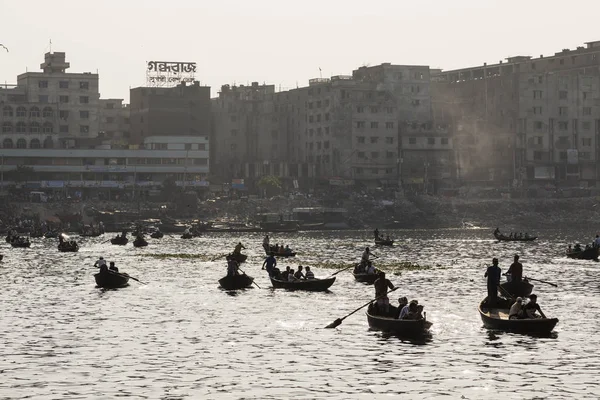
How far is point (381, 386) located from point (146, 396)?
9.08 m

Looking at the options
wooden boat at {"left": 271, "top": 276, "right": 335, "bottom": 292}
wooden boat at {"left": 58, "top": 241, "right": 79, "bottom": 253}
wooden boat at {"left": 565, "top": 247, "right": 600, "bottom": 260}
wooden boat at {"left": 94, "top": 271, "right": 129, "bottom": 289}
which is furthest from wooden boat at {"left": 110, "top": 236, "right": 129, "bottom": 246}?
wooden boat at {"left": 271, "top": 276, "right": 335, "bottom": 292}

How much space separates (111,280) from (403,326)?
3297 centimetres

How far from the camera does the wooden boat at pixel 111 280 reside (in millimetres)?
82250

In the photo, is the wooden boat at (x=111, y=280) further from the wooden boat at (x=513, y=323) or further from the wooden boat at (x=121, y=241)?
the wooden boat at (x=121, y=241)

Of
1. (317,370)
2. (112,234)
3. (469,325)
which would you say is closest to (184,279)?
(469,325)

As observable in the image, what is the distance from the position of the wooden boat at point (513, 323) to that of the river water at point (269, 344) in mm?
526

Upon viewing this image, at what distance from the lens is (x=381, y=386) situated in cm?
4494

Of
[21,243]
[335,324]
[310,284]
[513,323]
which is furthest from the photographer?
[21,243]

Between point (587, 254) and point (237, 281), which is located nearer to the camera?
point (237, 281)

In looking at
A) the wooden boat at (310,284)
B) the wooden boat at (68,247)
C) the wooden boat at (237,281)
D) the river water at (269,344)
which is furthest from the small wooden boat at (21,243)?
the wooden boat at (310,284)

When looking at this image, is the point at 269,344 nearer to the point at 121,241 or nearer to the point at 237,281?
the point at 237,281

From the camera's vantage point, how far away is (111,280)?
8275cm

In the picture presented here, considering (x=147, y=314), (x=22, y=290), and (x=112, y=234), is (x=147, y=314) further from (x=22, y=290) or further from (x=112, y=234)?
(x=112, y=234)

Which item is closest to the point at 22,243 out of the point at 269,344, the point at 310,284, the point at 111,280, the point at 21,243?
the point at 21,243
